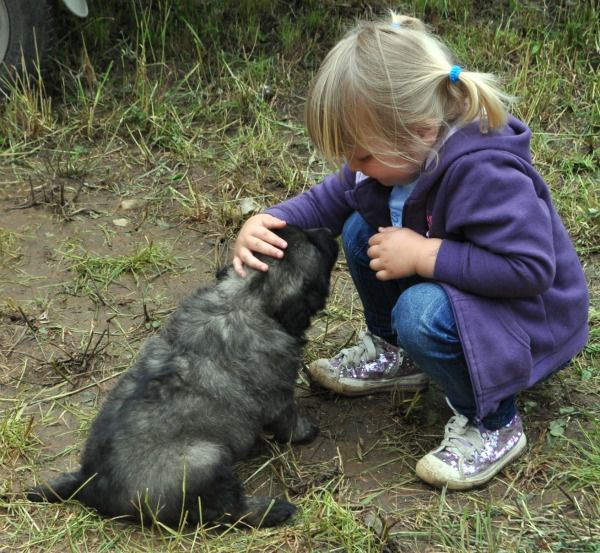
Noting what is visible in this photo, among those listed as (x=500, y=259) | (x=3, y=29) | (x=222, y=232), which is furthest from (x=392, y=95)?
(x=3, y=29)

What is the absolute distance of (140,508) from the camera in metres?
2.82

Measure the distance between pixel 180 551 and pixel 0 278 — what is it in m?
2.01

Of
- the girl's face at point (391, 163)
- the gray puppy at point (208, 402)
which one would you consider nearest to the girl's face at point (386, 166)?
the girl's face at point (391, 163)

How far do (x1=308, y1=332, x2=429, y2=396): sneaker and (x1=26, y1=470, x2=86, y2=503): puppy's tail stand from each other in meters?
1.10

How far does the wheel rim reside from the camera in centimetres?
525

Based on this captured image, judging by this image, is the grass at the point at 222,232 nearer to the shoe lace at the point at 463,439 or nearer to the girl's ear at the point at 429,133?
the shoe lace at the point at 463,439

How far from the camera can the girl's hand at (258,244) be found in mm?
3045

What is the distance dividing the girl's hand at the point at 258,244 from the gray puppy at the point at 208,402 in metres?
0.03

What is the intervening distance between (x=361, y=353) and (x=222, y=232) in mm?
1304

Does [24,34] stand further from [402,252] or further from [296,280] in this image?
[402,252]

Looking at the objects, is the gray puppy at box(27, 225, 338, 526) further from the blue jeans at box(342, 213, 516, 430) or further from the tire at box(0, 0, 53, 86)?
the tire at box(0, 0, 53, 86)

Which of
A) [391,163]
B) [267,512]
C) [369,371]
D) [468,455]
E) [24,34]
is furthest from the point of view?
[24,34]

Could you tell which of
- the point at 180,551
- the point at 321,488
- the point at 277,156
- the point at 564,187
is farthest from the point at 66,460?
the point at 564,187

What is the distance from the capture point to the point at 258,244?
306 centimetres
